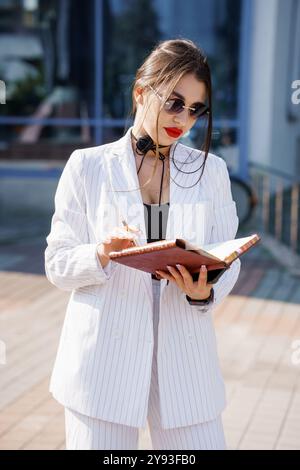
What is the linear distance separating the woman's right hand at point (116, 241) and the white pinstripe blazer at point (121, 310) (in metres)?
0.05

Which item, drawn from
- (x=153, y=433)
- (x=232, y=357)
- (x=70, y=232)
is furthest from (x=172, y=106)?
(x=232, y=357)

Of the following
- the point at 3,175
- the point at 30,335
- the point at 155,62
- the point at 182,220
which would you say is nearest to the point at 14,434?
the point at 30,335

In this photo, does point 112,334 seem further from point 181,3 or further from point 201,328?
point 181,3

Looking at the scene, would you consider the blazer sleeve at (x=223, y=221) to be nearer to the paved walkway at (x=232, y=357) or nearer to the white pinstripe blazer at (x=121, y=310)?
the white pinstripe blazer at (x=121, y=310)

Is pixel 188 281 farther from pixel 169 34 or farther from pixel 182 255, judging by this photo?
pixel 169 34

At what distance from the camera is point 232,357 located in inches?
200

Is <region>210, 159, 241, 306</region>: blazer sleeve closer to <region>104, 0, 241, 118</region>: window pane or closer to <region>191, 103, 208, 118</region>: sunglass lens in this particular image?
<region>191, 103, 208, 118</region>: sunglass lens

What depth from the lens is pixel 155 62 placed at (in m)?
2.20

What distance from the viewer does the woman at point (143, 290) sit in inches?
86.8

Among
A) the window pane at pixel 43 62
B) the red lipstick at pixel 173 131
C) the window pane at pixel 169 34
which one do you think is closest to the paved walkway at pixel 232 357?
the red lipstick at pixel 173 131

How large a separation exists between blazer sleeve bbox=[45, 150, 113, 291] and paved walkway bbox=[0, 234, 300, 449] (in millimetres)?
1774

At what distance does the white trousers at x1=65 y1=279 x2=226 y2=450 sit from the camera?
7.28ft

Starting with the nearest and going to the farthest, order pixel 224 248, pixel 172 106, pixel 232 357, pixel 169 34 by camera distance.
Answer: pixel 224 248, pixel 172 106, pixel 232 357, pixel 169 34

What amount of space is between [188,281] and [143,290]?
0.20 meters
